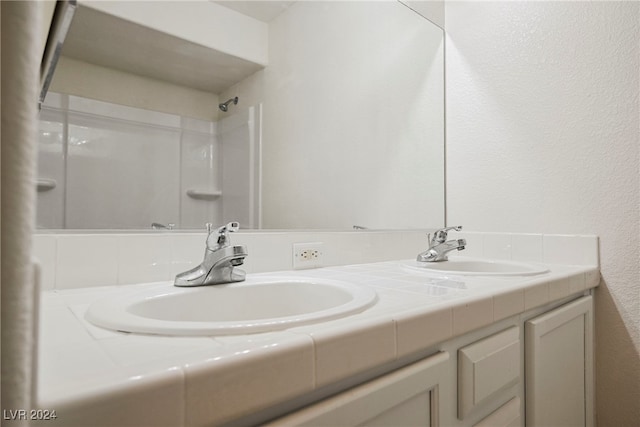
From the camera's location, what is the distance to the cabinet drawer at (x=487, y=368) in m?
0.65

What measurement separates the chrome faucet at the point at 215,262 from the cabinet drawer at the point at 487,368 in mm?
481

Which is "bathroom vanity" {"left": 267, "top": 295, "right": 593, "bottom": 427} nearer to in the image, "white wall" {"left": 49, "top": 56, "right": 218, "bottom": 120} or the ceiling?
"white wall" {"left": 49, "top": 56, "right": 218, "bottom": 120}

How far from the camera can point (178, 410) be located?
334 millimetres

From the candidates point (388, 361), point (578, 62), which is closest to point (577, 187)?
point (578, 62)

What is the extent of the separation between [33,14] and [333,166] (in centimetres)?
113

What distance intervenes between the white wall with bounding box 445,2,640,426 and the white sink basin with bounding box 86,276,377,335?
2.99ft

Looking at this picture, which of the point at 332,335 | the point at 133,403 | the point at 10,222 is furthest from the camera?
the point at 332,335

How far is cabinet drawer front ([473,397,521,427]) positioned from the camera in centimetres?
72

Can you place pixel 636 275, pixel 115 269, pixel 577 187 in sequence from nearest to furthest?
pixel 115 269
pixel 636 275
pixel 577 187

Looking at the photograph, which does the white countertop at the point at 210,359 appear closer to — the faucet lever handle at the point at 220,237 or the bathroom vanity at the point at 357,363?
the bathroom vanity at the point at 357,363

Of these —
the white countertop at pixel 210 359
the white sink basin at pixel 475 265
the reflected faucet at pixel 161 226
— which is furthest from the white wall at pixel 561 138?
the reflected faucet at pixel 161 226

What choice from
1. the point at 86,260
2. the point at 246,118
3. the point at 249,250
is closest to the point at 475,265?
the point at 249,250

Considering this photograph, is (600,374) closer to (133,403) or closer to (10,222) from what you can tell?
(133,403)

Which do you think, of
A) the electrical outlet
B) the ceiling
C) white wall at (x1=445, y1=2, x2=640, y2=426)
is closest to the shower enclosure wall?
the electrical outlet
